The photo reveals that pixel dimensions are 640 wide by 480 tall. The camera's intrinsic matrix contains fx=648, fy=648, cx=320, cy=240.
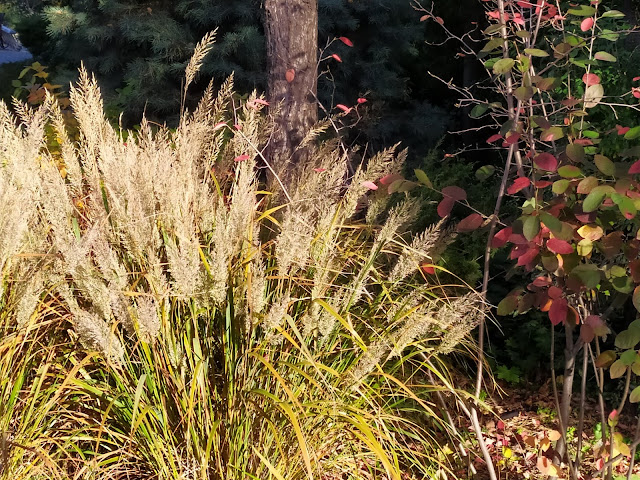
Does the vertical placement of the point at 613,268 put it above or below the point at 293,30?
below

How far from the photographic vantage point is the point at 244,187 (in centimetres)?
208

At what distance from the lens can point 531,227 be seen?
193cm

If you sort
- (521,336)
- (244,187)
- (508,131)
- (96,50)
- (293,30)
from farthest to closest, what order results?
(96,50) → (293,30) → (521,336) → (508,131) → (244,187)

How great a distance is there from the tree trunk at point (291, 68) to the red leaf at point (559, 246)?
247cm

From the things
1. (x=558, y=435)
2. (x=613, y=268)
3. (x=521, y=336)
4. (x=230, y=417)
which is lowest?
(x=521, y=336)

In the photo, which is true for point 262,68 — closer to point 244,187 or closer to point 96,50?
point 96,50

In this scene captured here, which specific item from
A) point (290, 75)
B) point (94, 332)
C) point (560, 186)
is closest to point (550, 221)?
point (560, 186)

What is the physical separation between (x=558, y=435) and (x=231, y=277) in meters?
1.33

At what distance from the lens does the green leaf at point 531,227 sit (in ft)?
6.27

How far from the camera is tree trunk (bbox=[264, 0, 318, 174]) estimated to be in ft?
13.9

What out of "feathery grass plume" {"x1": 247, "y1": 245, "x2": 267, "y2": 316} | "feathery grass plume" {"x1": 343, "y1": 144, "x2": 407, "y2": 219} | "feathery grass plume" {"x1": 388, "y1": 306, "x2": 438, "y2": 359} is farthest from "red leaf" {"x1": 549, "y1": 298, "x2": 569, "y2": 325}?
"feathery grass plume" {"x1": 247, "y1": 245, "x2": 267, "y2": 316}

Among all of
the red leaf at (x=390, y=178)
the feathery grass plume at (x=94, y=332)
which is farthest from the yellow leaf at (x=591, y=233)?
the feathery grass plume at (x=94, y=332)

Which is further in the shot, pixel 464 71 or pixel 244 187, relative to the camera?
pixel 464 71

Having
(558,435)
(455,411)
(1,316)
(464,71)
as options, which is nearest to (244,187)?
(1,316)
